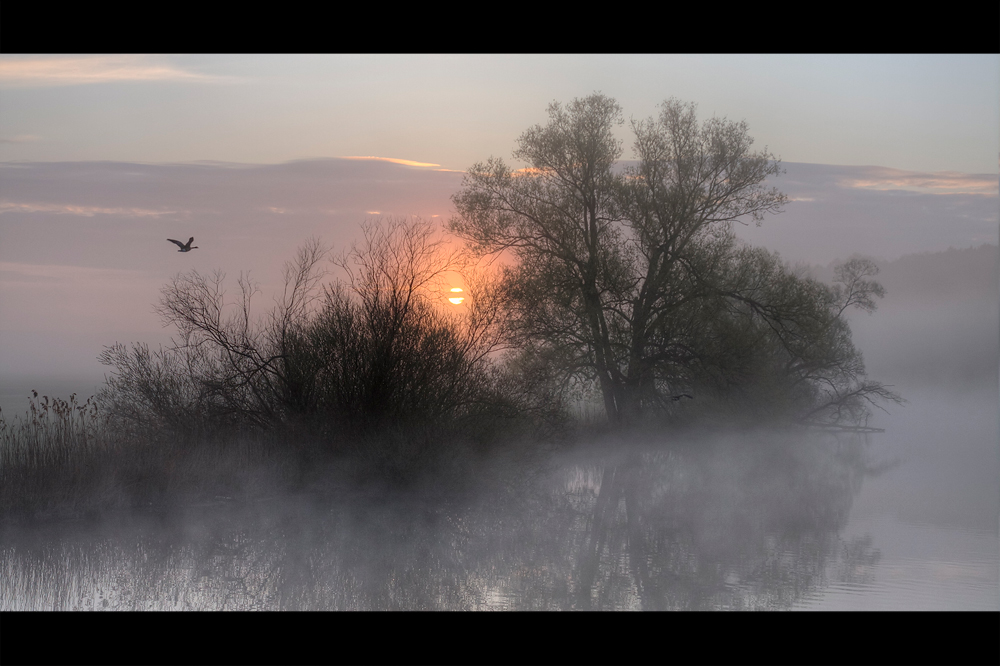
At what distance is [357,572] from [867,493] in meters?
12.1

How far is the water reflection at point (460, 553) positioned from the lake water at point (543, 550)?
33 millimetres

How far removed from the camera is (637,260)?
22469 millimetres

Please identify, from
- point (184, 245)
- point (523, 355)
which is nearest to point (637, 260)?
point (523, 355)

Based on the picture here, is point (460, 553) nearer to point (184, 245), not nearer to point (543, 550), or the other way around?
point (543, 550)

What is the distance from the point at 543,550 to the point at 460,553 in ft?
3.53

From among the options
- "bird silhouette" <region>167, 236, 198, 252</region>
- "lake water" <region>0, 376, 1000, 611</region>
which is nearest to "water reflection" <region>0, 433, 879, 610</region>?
"lake water" <region>0, 376, 1000, 611</region>

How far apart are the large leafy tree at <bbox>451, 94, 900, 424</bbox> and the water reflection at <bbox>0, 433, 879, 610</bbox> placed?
619 cm

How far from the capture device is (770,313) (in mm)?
22516

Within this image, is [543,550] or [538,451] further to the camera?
[538,451]

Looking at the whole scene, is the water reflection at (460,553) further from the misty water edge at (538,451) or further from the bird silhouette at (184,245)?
the bird silhouette at (184,245)

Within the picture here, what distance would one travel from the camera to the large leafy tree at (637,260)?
21.7m

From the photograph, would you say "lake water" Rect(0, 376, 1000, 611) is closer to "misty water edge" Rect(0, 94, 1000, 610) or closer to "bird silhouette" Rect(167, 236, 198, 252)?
"misty water edge" Rect(0, 94, 1000, 610)
